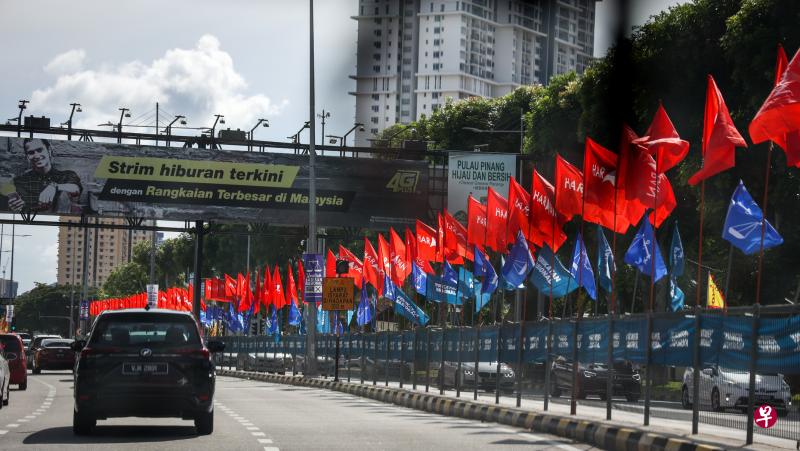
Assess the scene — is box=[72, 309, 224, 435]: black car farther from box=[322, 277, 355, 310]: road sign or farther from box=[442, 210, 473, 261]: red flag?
box=[442, 210, 473, 261]: red flag

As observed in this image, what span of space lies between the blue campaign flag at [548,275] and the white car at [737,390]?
18127 mm

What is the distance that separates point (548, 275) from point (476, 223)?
3552 millimetres

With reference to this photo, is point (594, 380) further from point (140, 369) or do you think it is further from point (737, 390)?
point (140, 369)

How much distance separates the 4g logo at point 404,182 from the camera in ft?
193

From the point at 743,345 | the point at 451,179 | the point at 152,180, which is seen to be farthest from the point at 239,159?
the point at 743,345

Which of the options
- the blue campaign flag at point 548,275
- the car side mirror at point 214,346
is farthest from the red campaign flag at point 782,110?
the blue campaign flag at point 548,275

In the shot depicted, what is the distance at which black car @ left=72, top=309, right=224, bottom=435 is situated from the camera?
17797 mm

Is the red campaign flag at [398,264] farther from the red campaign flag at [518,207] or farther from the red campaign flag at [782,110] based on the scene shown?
the red campaign flag at [782,110]

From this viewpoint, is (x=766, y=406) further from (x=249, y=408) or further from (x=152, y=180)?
(x=152, y=180)

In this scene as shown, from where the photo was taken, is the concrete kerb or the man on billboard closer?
the concrete kerb

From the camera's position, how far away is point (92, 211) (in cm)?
5425
